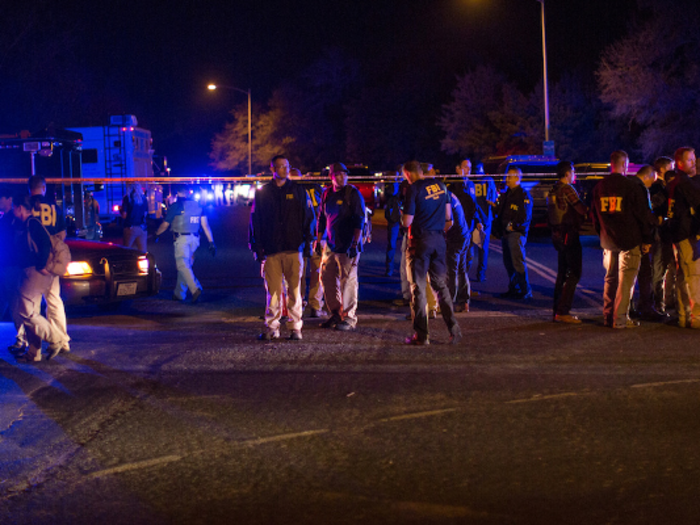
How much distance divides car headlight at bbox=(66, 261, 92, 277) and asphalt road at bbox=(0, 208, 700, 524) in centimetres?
113

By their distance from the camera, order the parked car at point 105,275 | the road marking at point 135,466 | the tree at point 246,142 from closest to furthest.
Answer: the road marking at point 135,466, the parked car at point 105,275, the tree at point 246,142

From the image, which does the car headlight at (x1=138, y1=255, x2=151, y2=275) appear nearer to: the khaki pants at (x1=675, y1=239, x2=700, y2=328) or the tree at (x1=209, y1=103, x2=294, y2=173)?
the khaki pants at (x1=675, y1=239, x2=700, y2=328)

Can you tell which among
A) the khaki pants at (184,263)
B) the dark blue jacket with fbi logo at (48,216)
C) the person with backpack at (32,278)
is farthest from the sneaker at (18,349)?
the khaki pants at (184,263)

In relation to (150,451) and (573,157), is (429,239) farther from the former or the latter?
(573,157)

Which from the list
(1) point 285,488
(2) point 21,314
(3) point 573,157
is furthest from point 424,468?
(3) point 573,157

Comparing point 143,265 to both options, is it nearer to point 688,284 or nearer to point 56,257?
point 56,257

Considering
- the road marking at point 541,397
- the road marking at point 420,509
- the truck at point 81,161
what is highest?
the truck at point 81,161

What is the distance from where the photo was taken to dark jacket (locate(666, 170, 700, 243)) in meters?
8.60

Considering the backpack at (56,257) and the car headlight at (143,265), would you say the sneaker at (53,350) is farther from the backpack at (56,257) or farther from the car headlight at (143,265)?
the car headlight at (143,265)

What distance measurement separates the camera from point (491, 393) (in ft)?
20.7

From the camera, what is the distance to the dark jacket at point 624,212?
28.5 ft

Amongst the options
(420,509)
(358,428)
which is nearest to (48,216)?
(358,428)

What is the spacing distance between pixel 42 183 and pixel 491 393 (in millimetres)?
4949

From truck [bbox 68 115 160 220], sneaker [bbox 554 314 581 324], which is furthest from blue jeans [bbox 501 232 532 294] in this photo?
truck [bbox 68 115 160 220]
